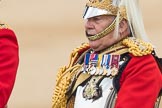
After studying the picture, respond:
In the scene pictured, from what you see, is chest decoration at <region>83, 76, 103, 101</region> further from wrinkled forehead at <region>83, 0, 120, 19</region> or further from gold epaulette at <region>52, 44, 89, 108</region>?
wrinkled forehead at <region>83, 0, 120, 19</region>

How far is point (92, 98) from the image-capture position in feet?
11.9

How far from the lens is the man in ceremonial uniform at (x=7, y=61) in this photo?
144 inches

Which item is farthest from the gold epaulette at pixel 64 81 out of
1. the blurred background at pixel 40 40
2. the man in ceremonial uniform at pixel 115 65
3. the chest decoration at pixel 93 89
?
the blurred background at pixel 40 40

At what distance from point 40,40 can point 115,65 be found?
4.81 ft

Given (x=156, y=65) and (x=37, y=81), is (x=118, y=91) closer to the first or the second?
(x=156, y=65)

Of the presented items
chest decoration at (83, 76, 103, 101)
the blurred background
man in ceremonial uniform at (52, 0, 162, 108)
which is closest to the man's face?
man in ceremonial uniform at (52, 0, 162, 108)

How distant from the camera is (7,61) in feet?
12.0

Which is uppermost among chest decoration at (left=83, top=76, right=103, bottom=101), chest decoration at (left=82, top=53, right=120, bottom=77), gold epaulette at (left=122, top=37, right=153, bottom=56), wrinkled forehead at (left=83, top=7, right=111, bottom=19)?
wrinkled forehead at (left=83, top=7, right=111, bottom=19)

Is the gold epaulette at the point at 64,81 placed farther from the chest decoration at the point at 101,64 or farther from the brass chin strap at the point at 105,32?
the brass chin strap at the point at 105,32

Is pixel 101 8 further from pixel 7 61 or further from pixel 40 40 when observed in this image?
pixel 40 40

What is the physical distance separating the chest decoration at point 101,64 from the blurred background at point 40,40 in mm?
1225

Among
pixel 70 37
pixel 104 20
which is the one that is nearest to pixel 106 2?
pixel 104 20

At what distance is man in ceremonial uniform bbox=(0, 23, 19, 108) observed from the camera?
3.65m

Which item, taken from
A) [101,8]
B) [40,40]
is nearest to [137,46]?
[101,8]
